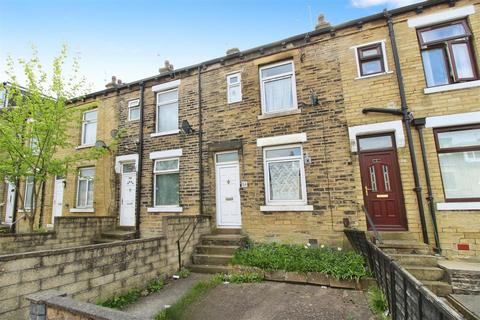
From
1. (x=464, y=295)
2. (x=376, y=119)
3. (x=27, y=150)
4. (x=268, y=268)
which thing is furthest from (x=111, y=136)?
(x=464, y=295)

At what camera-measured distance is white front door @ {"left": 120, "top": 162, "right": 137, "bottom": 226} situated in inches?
378

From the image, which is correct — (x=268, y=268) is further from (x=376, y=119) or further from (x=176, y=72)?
(x=176, y=72)

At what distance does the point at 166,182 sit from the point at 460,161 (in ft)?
28.9

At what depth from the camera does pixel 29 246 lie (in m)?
7.17

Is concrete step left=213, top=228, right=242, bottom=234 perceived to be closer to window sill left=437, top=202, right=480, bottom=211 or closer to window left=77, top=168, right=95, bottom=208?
window sill left=437, top=202, right=480, bottom=211

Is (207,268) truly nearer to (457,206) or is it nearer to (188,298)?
(188,298)

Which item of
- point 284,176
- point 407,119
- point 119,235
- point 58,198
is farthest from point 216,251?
point 58,198

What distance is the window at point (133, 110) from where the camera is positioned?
34.0ft

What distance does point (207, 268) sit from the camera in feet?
21.0

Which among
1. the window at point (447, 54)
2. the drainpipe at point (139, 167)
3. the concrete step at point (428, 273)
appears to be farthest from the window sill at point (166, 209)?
the window at point (447, 54)

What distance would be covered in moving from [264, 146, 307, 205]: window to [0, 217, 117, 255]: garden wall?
21.0ft

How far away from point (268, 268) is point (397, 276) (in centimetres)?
314

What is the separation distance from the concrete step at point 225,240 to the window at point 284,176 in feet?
4.44

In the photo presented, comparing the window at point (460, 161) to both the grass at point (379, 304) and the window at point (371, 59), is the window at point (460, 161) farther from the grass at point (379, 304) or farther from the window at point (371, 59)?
the grass at point (379, 304)
